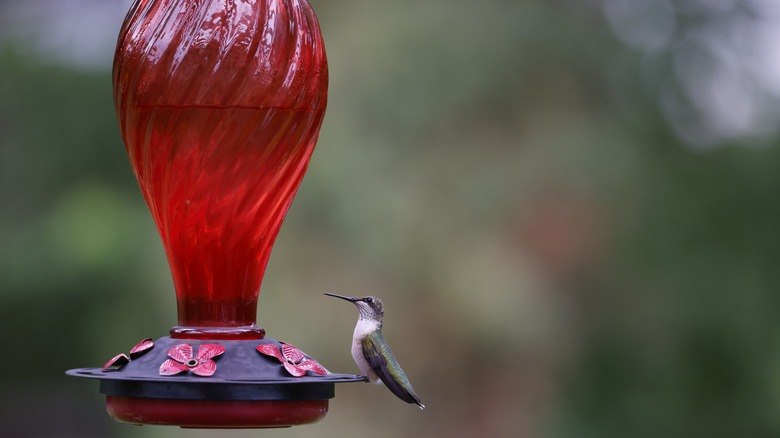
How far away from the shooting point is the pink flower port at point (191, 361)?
146 cm

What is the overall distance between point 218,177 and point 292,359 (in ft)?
0.93

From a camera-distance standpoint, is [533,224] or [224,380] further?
[533,224]

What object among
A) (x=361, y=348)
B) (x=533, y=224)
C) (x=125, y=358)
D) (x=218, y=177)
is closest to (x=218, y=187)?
(x=218, y=177)

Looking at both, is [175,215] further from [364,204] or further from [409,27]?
[409,27]

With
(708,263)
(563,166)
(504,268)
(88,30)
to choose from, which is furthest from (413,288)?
(88,30)

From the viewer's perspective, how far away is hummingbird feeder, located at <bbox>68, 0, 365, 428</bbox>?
1466 mm

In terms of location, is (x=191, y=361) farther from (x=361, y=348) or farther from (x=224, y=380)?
(x=361, y=348)

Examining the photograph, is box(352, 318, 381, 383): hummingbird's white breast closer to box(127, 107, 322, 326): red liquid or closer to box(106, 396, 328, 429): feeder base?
box(127, 107, 322, 326): red liquid

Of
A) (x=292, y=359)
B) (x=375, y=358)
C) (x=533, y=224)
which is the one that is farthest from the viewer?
(x=533, y=224)

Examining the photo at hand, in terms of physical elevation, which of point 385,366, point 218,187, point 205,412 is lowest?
point 385,366

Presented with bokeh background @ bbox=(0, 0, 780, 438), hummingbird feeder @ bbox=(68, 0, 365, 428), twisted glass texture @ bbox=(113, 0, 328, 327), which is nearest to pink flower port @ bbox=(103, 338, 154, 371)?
hummingbird feeder @ bbox=(68, 0, 365, 428)

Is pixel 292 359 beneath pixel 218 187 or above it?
beneath

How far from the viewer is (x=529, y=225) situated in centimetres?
585

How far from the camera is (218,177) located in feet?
5.37
